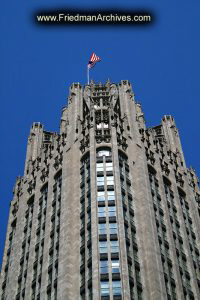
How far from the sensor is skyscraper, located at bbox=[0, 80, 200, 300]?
271 ft

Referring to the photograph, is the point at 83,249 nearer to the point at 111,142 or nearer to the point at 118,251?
the point at 118,251

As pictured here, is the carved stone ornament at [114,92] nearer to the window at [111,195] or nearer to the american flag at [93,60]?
the american flag at [93,60]

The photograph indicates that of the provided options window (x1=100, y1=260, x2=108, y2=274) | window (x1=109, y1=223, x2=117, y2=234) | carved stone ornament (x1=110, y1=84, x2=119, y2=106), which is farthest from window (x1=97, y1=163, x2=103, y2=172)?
carved stone ornament (x1=110, y1=84, x2=119, y2=106)

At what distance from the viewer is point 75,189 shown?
322 feet

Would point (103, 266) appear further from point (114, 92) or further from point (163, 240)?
point (114, 92)

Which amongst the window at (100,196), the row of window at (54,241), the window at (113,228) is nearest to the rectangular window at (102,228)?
the window at (113,228)

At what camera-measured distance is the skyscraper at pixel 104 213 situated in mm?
82562

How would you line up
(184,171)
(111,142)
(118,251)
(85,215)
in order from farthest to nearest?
(184,171)
(111,142)
(85,215)
(118,251)

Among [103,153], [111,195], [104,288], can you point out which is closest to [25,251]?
[111,195]

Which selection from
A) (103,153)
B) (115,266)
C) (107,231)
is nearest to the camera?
(115,266)

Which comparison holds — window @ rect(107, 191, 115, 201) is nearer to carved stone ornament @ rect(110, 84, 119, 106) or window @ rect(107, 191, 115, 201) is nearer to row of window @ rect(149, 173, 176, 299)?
row of window @ rect(149, 173, 176, 299)

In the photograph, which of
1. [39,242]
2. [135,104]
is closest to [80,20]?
[39,242]

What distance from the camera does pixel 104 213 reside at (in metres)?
90.1

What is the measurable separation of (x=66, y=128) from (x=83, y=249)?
115 feet
